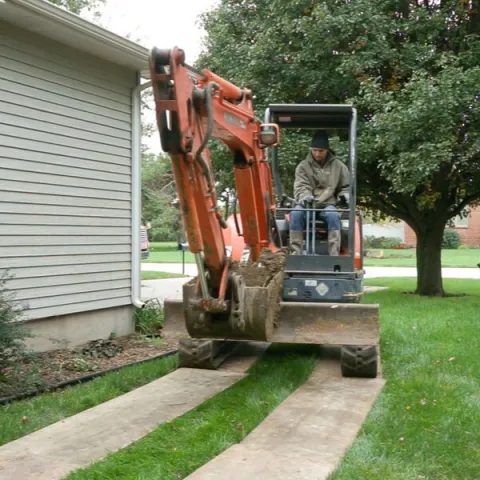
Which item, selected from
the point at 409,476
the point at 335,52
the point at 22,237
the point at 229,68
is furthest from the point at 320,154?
the point at 229,68

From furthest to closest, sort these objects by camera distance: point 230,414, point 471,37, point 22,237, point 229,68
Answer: point 229,68 → point 471,37 → point 22,237 → point 230,414

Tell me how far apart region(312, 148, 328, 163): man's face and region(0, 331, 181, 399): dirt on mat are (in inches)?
102

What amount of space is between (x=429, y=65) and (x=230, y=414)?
936 centimetres

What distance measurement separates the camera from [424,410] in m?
5.47

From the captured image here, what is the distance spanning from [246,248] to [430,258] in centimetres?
907

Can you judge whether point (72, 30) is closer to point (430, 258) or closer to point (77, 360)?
point (77, 360)

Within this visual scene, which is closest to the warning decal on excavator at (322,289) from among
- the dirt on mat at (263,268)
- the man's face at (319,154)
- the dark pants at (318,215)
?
the dirt on mat at (263,268)

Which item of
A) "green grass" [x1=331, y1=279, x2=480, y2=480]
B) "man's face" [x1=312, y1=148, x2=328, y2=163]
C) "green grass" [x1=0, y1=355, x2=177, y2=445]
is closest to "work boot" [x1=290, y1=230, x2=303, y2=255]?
"man's face" [x1=312, y1=148, x2=328, y2=163]

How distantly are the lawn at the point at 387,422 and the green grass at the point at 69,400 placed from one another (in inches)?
34.8

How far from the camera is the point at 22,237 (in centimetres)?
739

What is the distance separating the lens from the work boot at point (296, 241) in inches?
290

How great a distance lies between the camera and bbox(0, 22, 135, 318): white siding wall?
7.29 meters

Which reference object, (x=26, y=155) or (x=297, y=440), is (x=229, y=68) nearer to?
(x=26, y=155)

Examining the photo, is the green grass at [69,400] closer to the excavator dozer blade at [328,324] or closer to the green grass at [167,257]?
the excavator dozer blade at [328,324]
